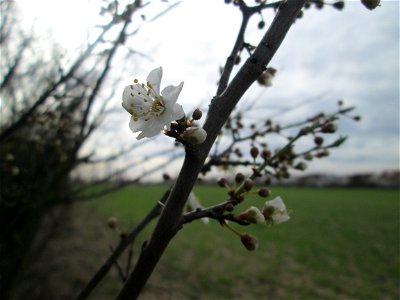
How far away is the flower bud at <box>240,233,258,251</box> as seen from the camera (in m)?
1.07

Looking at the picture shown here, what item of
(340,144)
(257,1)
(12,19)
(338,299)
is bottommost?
(340,144)

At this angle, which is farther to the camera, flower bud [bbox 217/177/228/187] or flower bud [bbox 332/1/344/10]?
flower bud [bbox 332/1/344/10]

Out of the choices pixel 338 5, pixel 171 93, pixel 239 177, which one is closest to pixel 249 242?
pixel 239 177

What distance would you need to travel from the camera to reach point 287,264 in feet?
41.4

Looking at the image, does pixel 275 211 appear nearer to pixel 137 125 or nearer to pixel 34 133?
pixel 137 125

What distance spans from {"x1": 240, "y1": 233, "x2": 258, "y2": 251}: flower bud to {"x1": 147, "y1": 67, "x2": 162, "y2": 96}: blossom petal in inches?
20.7

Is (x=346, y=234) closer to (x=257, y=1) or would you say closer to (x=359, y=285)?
(x=359, y=285)

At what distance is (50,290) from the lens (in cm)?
671

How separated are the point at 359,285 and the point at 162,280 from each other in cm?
575

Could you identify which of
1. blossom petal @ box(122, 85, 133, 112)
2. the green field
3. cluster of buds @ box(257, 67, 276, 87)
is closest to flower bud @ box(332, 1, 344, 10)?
cluster of buds @ box(257, 67, 276, 87)

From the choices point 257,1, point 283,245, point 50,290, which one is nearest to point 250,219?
point 257,1

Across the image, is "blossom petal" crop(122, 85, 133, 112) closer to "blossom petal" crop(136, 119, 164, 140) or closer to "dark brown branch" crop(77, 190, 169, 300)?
"blossom petal" crop(136, 119, 164, 140)

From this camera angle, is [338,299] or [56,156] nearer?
[56,156]

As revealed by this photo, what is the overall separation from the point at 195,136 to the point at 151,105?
0.35 metres
